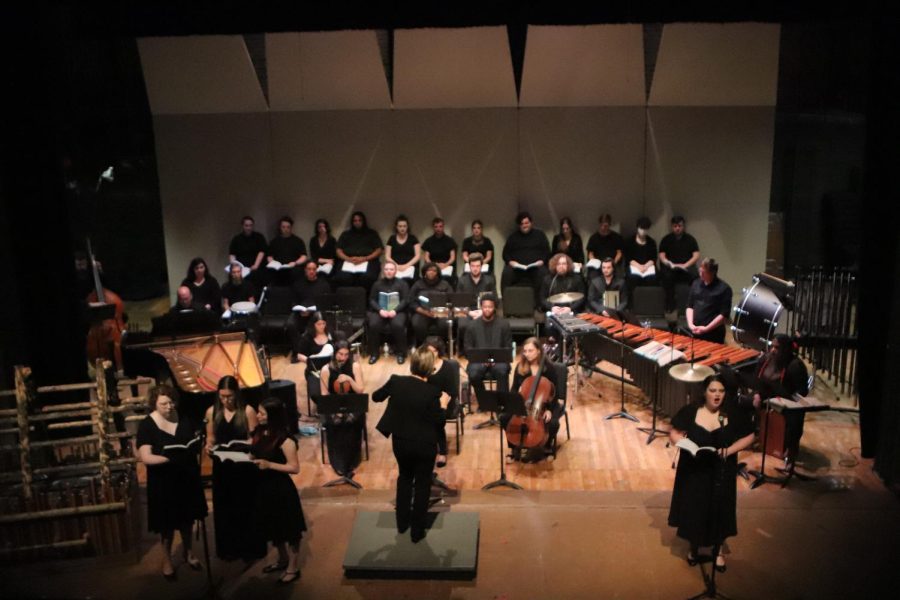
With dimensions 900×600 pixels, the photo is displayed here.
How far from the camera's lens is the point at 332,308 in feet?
32.3

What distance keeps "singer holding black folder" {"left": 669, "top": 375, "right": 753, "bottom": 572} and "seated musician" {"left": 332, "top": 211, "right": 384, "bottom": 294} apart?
646 centimetres

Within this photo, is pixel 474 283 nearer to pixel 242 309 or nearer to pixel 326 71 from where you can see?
pixel 242 309

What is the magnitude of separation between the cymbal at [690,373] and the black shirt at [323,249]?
20.8 ft

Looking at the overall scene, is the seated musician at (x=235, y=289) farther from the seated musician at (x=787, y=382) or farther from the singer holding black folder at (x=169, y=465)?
the seated musician at (x=787, y=382)

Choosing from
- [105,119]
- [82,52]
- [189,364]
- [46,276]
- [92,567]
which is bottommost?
[92,567]

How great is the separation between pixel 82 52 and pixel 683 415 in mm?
9323

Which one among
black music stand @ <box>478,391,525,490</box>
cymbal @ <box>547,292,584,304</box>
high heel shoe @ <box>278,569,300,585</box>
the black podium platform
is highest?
cymbal @ <box>547,292,584,304</box>

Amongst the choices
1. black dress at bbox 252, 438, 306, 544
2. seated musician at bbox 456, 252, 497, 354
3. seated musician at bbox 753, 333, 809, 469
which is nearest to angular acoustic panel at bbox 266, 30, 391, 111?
seated musician at bbox 456, 252, 497, 354

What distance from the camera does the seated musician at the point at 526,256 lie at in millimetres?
11180

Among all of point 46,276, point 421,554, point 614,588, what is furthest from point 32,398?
point 614,588

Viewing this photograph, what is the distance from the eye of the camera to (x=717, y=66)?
36.5 feet

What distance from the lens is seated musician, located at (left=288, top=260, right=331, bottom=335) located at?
1050cm

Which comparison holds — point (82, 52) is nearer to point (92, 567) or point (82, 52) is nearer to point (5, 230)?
point (5, 230)

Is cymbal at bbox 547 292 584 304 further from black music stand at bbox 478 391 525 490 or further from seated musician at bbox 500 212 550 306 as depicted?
black music stand at bbox 478 391 525 490
